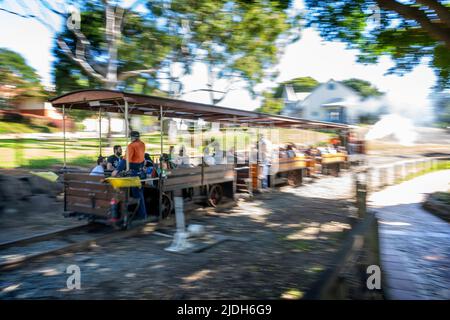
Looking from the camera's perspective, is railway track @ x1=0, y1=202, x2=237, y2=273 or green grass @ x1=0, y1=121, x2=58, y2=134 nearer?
railway track @ x1=0, y1=202, x2=237, y2=273

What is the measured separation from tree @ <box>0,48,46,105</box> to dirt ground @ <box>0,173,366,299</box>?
14151 mm

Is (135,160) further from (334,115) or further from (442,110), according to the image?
(334,115)

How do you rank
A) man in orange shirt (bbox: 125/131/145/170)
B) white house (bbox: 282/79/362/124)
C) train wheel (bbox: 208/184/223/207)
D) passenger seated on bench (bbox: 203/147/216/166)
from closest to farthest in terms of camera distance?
man in orange shirt (bbox: 125/131/145/170) → train wheel (bbox: 208/184/223/207) → passenger seated on bench (bbox: 203/147/216/166) → white house (bbox: 282/79/362/124)

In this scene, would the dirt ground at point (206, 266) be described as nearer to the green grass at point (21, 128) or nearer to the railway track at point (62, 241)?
the railway track at point (62, 241)

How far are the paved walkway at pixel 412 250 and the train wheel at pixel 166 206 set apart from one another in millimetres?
4571

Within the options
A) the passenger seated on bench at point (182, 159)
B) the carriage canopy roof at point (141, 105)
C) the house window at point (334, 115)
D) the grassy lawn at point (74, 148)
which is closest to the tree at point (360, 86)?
the house window at point (334, 115)

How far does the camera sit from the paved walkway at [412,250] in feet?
16.0

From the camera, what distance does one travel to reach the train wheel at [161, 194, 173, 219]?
8.86m

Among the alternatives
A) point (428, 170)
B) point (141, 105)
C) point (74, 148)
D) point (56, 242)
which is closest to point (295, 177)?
point (141, 105)

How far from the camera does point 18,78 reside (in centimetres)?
2061

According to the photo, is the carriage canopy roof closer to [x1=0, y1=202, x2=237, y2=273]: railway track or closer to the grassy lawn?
the grassy lawn

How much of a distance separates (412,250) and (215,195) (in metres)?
5.64

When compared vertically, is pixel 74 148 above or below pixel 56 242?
above

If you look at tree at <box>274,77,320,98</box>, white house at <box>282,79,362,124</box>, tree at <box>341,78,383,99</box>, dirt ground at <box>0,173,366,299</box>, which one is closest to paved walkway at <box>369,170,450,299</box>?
dirt ground at <box>0,173,366,299</box>
